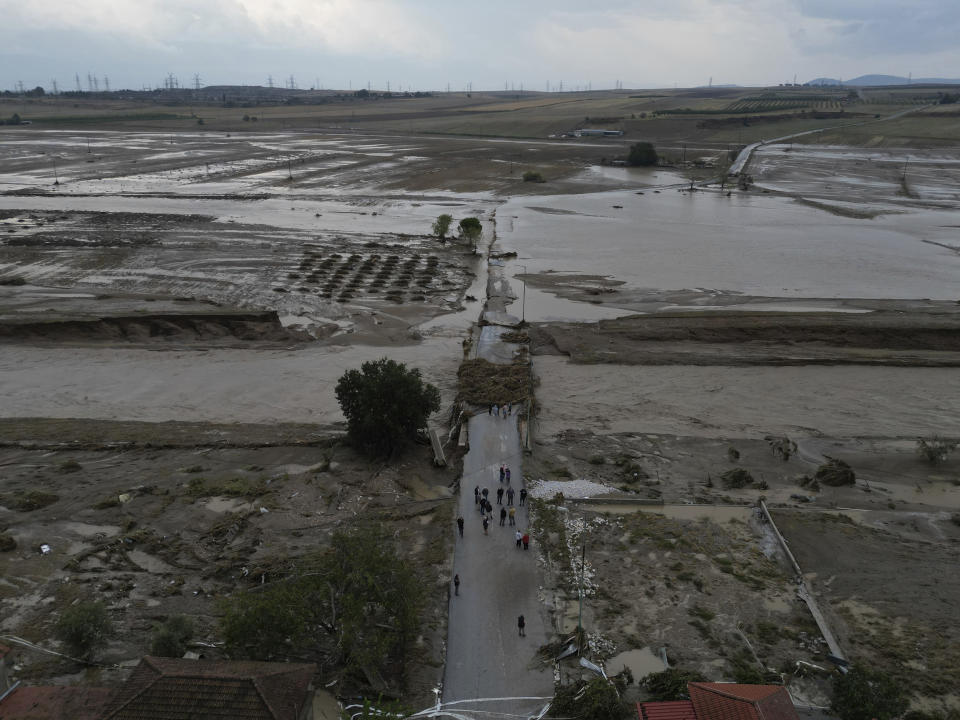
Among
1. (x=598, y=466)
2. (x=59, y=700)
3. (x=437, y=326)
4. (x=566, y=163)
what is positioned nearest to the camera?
(x=59, y=700)

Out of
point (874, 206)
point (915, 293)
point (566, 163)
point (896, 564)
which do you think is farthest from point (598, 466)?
point (566, 163)

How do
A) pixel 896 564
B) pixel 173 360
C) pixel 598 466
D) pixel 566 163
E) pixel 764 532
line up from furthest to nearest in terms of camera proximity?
pixel 566 163, pixel 173 360, pixel 598 466, pixel 764 532, pixel 896 564

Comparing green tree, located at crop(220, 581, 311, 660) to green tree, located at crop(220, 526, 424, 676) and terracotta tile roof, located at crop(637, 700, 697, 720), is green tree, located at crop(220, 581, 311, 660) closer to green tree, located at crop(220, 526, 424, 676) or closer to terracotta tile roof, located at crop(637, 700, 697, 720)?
green tree, located at crop(220, 526, 424, 676)

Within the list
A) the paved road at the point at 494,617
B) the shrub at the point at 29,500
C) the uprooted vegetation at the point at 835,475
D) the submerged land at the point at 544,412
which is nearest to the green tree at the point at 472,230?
the submerged land at the point at 544,412

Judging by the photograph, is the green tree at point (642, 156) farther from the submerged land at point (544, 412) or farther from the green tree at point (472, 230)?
the green tree at point (472, 230)

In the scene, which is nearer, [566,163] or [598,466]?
[598,466]

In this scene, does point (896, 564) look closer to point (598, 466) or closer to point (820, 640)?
point (820, 640)

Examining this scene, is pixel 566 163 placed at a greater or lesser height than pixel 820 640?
greater

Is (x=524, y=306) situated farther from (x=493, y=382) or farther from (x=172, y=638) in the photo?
(x=172, y=638)
